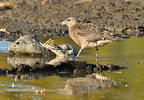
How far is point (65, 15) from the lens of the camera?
22.7 metres

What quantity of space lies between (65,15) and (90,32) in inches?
342

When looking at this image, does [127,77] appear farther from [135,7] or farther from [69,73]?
[135,7]

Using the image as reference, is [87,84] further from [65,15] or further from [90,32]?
[65,15]

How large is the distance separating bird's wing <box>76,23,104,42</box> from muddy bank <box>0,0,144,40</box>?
4.84 meters

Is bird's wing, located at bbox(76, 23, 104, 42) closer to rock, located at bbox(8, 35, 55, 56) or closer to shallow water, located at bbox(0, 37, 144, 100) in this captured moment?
shallow water, located at bbox(0, 37, 144, 100)

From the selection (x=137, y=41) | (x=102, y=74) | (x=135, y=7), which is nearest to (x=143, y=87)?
(x=102, y=74)

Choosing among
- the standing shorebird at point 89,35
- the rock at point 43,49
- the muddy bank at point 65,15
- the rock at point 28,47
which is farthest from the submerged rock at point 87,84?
the muddy bank at point 65,15

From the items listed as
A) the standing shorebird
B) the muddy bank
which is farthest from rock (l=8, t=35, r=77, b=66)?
the muddy bank

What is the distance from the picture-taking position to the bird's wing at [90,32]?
1404cm

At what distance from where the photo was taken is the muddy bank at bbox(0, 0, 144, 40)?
20141 mm

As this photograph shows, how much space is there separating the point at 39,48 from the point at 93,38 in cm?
160

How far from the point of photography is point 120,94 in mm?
9250

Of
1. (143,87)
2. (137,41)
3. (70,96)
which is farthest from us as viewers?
(137,41)

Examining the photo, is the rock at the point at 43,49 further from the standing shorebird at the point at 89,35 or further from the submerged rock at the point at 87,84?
the submerged rock at the point at 87,84
